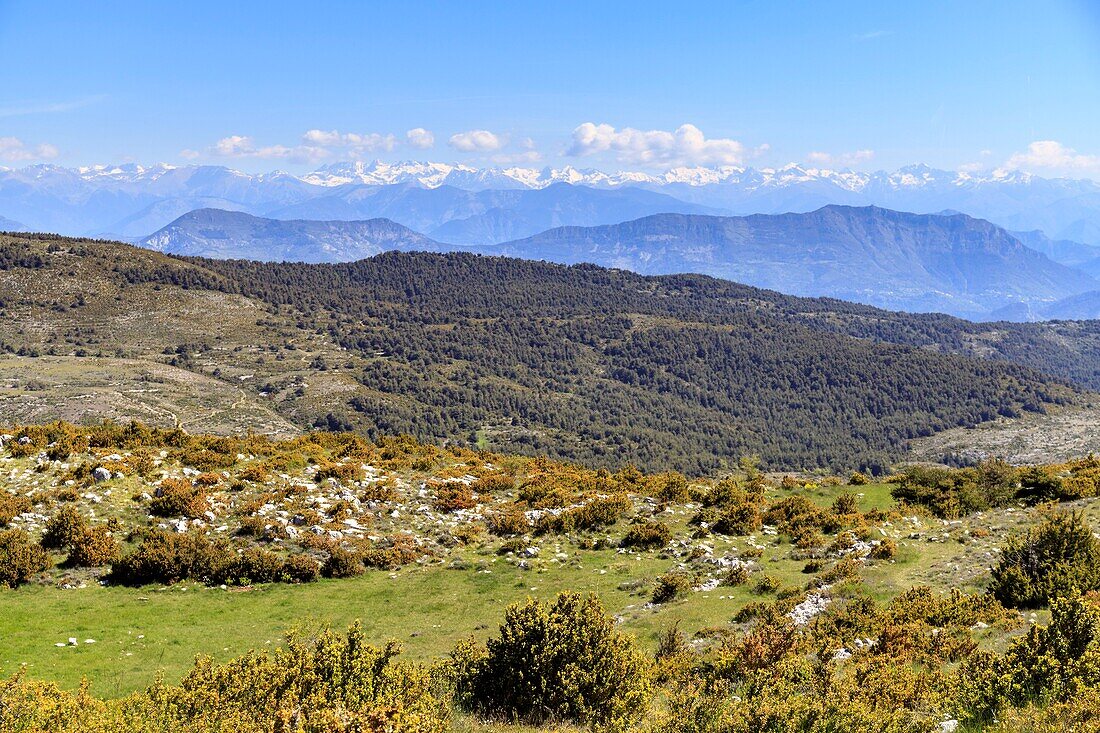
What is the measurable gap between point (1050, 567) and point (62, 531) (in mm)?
25173

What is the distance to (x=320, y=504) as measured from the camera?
70.3 ft

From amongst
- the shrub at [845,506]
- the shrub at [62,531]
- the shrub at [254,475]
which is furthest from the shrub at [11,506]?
the shrub at [845,506]

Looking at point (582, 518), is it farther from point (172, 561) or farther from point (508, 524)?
point (172, 561)

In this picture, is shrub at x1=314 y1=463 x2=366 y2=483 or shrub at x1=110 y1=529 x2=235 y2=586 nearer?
shrub at x1=110 y1=529 x2=235 y2=586

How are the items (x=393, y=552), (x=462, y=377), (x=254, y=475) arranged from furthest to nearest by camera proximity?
(x=462, y=377) → (x=254, y=475) → (x=393, y=552)

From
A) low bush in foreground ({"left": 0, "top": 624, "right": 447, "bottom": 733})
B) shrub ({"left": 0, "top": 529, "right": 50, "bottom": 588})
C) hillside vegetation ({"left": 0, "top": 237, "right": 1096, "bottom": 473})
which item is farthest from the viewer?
hillside vegetation ({"left": 0, "top": 237, "right": 1096, "bottom": 473})

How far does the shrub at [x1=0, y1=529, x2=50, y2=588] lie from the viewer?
1561cm

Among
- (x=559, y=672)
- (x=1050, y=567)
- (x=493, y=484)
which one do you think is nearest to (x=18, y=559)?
(x=559, y=672)

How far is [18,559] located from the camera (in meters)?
15.8

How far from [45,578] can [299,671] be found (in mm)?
11991

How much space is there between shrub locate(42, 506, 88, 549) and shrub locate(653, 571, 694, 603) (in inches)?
631

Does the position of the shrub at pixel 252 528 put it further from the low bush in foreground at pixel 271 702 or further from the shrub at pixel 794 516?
the shrub at pixel 794 516

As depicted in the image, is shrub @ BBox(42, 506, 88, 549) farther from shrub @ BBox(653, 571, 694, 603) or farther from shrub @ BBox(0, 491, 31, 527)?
shrub @ BBox(653, 571, 694, 603)

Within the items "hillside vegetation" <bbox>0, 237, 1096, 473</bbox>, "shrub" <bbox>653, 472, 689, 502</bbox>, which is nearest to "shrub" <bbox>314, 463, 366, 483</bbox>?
"shrub" <bbox>653, 472, 689, 502</bbox>
